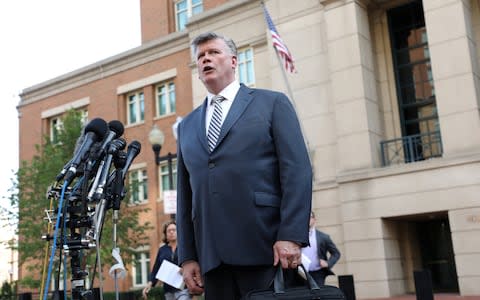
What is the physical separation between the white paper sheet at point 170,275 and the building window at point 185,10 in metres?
24.6

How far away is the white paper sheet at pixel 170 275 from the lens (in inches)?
328

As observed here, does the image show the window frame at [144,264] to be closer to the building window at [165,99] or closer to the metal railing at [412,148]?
the building window at [165,99]

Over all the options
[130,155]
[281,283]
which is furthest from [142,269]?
[281,283]

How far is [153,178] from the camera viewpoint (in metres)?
29.6

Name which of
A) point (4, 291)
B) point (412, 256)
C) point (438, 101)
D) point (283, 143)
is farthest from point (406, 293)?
point (4, 291)

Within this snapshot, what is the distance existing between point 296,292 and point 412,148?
18.8m

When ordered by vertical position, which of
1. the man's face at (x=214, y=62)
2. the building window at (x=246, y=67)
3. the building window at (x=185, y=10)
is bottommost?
the man's face at (x=214, y=62)

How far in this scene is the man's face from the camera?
3541 millimetres

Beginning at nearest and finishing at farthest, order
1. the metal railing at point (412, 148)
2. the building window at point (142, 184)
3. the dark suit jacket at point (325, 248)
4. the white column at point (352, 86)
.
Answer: the dark suit jacket at point (325, 248), the white column at point (352, 86), the metal railing at point (412, 148), the building window at point (142, 184)

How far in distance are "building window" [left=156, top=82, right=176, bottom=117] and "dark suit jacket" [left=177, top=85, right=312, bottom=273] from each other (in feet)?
85.2

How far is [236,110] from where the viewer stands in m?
3.50

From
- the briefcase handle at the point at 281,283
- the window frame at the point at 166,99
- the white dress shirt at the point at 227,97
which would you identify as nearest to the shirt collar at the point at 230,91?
the white dress shirt at the point at 227,97

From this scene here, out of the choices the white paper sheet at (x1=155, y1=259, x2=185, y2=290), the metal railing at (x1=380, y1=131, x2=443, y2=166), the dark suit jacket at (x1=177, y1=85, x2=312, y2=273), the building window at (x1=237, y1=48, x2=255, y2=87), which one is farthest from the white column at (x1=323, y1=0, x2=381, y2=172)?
the dark suit jacket at (x1=177, y1=85, x2=312, y2=273)

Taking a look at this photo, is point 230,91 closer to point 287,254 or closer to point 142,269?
point 287,254
